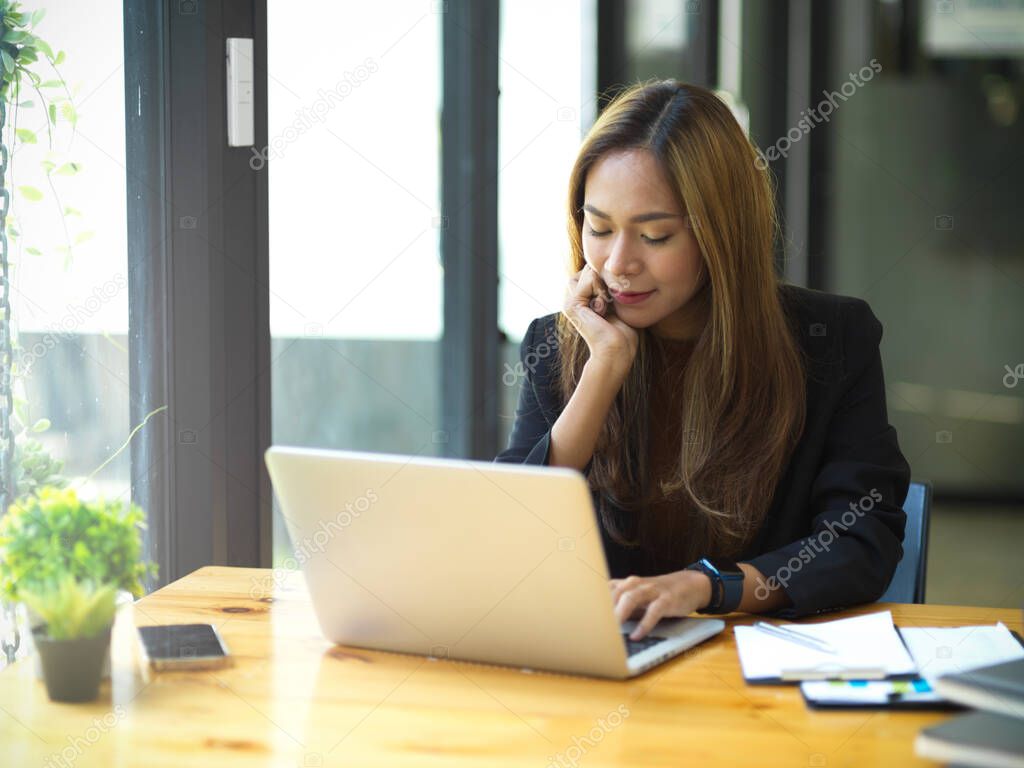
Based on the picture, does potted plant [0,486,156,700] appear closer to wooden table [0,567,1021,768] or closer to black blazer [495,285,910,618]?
wooden table [0,567,1021,768]

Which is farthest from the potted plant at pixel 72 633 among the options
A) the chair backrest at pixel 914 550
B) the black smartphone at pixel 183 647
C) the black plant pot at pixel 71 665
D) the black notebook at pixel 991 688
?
the chair backrest at pixel 914 550

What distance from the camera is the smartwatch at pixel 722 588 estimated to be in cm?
138

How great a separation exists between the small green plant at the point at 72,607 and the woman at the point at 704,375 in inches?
32.8

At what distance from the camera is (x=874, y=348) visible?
1803mm

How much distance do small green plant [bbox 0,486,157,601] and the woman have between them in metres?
0.81

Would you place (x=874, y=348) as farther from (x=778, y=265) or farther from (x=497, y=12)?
(x=497, y=12)

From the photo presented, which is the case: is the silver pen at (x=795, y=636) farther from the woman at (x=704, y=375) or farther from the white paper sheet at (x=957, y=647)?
the woman at (x=704, y=375)

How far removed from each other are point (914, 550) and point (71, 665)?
1.22m

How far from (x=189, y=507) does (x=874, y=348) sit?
123 centimetres

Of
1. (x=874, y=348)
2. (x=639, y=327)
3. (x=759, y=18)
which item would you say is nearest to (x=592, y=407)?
(x=639, y=327)

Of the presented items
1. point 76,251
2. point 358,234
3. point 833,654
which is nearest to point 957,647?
point 833,654

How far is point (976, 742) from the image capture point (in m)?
0.86

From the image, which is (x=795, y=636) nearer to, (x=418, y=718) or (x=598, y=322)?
(x=418, y=718)

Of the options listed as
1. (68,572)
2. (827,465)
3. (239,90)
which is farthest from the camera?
(239,90)
